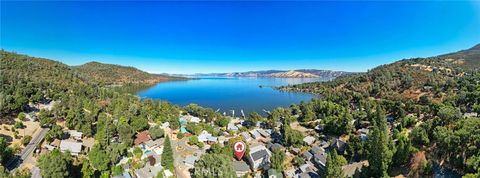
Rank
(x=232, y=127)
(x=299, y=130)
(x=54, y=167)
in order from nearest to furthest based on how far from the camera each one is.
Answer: (x=54, y=167) → (x=232, y=127) → (x=299, y=130)

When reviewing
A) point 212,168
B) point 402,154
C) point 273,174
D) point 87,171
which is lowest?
point 273,174

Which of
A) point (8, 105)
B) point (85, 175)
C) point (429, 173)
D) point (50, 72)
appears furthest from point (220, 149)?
point (50, 72)

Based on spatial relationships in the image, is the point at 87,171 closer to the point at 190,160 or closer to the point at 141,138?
the point at 190,160

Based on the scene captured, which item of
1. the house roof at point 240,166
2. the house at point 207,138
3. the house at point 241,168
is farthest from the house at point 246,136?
the house at point 241,168

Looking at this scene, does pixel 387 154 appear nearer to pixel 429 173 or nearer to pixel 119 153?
pixel 429 173

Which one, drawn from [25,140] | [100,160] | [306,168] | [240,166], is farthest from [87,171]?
[306,168]

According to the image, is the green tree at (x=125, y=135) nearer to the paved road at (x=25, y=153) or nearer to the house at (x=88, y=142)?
the house at (x=88, y=142)

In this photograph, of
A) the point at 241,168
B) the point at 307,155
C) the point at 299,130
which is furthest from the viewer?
the point at 299,130
